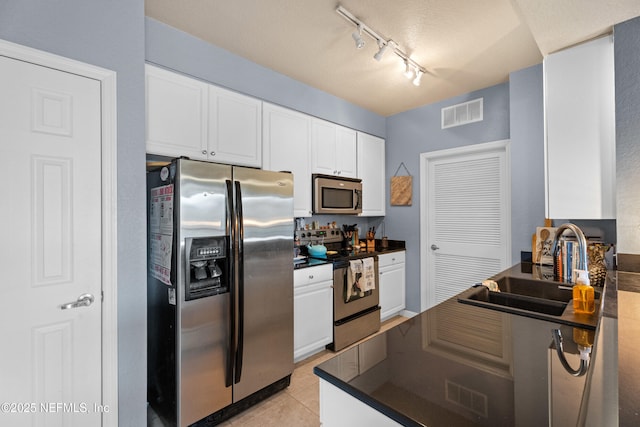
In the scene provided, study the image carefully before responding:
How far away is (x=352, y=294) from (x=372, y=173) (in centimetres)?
160

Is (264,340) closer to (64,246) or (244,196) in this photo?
(244,196)

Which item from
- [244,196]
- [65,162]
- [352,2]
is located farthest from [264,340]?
[352,2]

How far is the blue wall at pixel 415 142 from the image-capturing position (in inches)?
125

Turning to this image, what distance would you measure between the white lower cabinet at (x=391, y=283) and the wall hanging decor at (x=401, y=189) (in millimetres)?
650

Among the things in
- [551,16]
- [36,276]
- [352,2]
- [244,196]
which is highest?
[352,2]

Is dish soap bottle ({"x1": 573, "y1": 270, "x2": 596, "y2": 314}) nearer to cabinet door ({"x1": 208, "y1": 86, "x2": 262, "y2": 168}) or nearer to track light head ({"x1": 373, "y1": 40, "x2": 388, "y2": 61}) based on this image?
track light head ({"x1": 373, "y1": 40, "x2": 388, "y2": 61})

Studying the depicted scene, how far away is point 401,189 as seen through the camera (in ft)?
12.5

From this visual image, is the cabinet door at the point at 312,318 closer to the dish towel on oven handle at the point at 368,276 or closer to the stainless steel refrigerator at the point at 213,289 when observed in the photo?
the stainless steel refrigerator at the point at 213,289

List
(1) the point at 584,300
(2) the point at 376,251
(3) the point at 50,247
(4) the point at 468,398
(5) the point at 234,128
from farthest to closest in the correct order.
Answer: (2) the point at 376,251 < (5) the point at 234,128 < (3) the point at 50,247 < (1) the point at 584,300 < (4) the point at 468,398

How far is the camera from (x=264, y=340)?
2148 millimetres

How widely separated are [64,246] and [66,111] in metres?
0.69

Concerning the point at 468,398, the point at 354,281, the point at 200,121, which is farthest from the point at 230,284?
the point at 468,398

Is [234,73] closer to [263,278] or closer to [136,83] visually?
[136,83]

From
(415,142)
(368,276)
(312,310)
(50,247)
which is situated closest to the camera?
(50,247)
